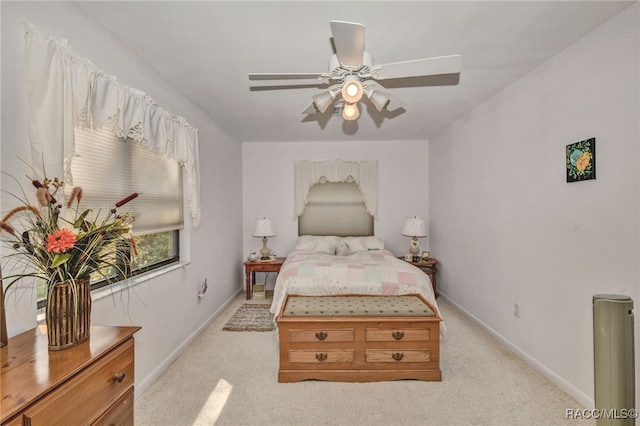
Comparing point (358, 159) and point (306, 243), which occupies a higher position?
point (358, 159)

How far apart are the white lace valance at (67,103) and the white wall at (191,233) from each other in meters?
0.06

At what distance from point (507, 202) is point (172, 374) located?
3417 mm

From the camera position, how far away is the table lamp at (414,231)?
186 inches

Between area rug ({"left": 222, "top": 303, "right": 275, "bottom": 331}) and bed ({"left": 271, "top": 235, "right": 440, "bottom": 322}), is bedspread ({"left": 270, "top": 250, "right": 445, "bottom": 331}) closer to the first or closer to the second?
bed ({"left": 271, "top": 235, "right": 440, "bottom": 322})

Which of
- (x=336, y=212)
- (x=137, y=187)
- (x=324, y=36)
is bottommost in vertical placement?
(x=336, y=212)

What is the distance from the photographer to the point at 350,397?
226 centimetres

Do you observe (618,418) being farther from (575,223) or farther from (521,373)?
(521,373)

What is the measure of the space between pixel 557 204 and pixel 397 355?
1701 millimetres

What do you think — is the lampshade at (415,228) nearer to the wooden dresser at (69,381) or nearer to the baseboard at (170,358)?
the baseboard at (170,358)

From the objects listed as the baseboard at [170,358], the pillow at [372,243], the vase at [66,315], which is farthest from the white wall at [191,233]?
the pillow at [372,243]

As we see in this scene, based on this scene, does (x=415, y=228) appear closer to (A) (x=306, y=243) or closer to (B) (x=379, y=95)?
(A) (x=306, y=243)

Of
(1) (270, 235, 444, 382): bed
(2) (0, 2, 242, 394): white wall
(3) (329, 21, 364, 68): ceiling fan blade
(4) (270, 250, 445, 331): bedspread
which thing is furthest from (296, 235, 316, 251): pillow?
(3) (329, 21, 364, 68): ceiling fan blade

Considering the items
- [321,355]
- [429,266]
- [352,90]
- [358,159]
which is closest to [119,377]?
[321,355]

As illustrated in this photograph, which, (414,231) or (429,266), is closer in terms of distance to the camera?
(429,266)
